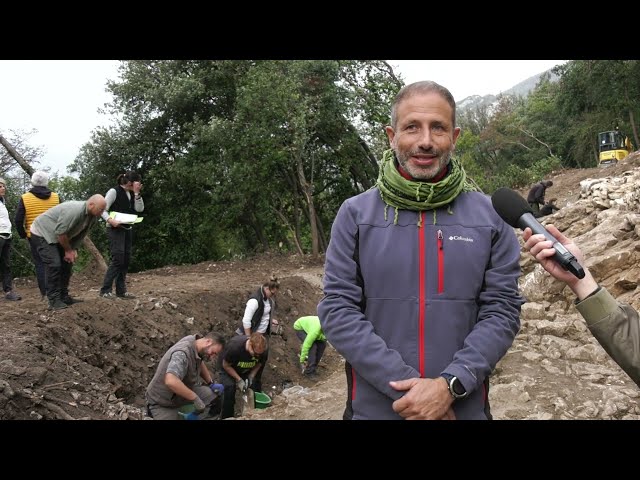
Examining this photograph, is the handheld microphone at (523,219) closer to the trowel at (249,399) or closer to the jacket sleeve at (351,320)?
the jacket sleeve at (351,320)

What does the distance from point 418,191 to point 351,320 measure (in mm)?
535

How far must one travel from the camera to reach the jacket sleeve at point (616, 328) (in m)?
1.71

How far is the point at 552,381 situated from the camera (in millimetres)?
5660

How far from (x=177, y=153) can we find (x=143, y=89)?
7.98 ft

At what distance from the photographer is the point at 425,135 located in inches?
78.6

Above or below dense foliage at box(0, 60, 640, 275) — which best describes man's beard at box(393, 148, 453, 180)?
below

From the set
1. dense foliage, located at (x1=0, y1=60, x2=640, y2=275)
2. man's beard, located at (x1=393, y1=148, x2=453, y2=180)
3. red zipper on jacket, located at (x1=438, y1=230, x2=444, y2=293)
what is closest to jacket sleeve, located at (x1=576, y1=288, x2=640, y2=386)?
red zipper on jacket, located at (x1=438, y1=230, x2=444, y2=293)

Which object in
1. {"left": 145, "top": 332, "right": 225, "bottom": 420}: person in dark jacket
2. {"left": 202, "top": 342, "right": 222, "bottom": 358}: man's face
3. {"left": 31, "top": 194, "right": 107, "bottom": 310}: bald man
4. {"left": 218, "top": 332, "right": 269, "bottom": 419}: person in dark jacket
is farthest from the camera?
{"left": 218, "top": 332, "right": 269, "bottom": 419}: person in dark jacket

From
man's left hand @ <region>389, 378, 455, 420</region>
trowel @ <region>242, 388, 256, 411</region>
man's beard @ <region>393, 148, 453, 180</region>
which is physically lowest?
trowel @ <region>242, 388, 256, 411</region>

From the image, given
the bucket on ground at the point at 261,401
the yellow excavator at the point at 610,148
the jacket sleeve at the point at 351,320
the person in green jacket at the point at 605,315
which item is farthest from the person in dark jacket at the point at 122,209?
the yellow excavator at the point at 610,148

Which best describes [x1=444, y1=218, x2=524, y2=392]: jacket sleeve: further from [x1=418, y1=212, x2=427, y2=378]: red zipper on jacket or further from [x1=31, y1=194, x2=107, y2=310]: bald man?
[x1=31, y1=194, x2=107, y2=310]: bald man

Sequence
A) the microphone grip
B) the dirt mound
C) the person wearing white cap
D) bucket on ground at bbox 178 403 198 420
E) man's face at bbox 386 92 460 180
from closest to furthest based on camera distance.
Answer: the microphone grip, man's face at bbox 386 92 460 180, the dirt mound, bucket on ground at bbox 178 403 198 420, the person wearing white cap

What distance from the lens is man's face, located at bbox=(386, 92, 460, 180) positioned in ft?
6.59

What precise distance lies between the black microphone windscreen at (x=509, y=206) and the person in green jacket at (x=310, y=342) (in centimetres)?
713
